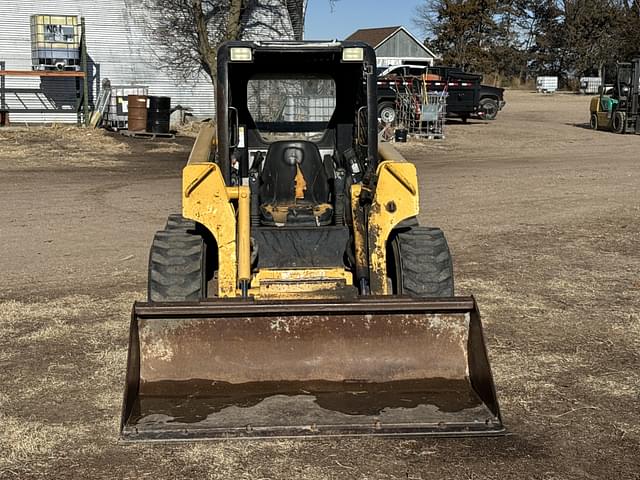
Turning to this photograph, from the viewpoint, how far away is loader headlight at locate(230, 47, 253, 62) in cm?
659

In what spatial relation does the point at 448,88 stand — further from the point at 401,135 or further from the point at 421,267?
the point at 421,267

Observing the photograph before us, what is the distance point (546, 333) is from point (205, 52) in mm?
22164

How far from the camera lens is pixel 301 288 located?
655 cm

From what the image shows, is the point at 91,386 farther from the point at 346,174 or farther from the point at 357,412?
the point at 346,174

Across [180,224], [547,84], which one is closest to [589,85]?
[547,84]

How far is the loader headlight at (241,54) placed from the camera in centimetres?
659

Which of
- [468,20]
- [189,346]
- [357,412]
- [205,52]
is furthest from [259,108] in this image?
[468,20]

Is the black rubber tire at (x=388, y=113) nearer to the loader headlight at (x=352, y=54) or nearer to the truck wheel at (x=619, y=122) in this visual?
the truck wheel at (x=619, y=122)

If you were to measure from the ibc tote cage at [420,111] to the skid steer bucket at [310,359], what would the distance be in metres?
22.1

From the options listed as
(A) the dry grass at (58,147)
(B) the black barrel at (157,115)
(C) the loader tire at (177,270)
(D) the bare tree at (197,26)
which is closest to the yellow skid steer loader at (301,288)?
(C) the loader tire at (177,270)

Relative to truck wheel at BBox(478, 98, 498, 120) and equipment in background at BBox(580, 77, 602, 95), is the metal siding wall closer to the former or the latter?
truck wheel at BBox(478, 98, 498, 120)

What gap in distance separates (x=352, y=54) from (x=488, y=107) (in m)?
28.8

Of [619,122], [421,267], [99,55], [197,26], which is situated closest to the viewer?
[421,267]

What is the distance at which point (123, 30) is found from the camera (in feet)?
93.3
